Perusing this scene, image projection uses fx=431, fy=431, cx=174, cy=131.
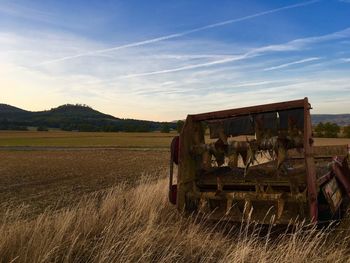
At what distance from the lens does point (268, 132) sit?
695 cm

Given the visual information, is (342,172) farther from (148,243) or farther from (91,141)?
(91,141)

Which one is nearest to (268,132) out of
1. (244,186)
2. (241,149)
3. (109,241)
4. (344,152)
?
(241,149)

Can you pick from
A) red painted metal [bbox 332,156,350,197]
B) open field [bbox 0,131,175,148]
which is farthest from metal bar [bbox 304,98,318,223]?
open field [bbox 0,131,175,148]

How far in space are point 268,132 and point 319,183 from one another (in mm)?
1163

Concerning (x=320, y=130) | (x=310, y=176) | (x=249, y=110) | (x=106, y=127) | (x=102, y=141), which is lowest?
(x=102, y=141)

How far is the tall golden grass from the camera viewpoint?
4965 mm

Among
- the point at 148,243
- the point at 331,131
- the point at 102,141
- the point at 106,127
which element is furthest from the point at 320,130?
the point at 148,243

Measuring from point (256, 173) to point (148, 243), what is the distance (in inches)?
108

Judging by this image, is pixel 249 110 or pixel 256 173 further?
pixel 256 173

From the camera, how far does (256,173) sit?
7508 millimetres

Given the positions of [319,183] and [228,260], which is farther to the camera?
[319,183]

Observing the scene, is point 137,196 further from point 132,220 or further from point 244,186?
point 244,186

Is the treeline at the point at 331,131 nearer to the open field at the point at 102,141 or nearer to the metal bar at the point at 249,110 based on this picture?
the open field at the point at 102,141

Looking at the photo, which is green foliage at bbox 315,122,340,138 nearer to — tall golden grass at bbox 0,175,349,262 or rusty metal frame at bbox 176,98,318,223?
rusty metal frame at bbox 176,98,318,223
